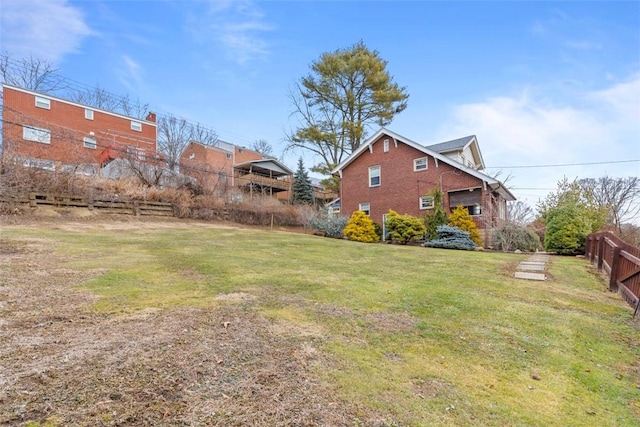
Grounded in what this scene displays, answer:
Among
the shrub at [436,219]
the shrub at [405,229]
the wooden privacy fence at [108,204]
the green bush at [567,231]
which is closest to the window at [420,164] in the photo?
the shrub at [436,219]

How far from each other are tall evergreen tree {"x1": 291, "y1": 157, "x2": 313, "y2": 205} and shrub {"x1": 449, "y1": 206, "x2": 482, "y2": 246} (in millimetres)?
14616

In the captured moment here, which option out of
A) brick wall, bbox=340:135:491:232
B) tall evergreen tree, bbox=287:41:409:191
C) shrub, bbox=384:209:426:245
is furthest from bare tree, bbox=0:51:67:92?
shrub, bbox=384:209:426:245

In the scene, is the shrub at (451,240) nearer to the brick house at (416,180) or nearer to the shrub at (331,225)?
the brick house at (416,180)

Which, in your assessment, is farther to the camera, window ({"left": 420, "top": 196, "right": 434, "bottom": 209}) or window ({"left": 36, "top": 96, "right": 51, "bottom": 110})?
window ({"left": 36, "top": 96, "right": 51, "bottom": 110})

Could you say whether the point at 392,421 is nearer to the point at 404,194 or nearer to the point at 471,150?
the point at 404,194

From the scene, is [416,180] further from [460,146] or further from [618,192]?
[618,192]

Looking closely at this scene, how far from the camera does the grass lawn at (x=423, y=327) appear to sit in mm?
2465

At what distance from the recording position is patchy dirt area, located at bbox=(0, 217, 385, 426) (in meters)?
2.08

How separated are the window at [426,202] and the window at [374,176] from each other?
3490 millimetres

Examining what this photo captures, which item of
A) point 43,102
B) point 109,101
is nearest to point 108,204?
point 43,102

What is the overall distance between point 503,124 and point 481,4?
8.42 m

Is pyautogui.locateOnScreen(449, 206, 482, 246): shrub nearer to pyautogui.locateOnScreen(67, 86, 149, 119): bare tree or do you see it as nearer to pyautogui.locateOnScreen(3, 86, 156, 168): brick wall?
pyautogui.locateOnScreen(3, 86, 156, 168): brick wall

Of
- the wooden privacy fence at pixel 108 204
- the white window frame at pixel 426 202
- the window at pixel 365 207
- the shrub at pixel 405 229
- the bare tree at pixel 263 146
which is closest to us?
the wooden privacy fence at pixel 108 204

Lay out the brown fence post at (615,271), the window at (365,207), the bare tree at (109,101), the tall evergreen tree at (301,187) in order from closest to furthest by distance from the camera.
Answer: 1. the brown fence post at (615,271)
2. the window at (365,207)
3. the tall evergreen tree at (301,187)
4. the bare tree at (109,101)
